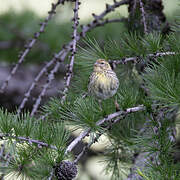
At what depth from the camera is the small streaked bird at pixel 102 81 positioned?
1745mm

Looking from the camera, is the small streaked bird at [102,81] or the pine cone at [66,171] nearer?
the pine cone at [66,171]

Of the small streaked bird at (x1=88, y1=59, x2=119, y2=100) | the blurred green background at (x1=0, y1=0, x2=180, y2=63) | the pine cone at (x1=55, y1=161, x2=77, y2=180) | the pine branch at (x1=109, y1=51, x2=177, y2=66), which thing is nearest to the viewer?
the pine cone at (x1=55, y1=161, x2=77, y2=180)

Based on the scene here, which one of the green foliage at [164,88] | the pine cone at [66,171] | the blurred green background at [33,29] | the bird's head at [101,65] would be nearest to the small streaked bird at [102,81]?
the bird's head at [101,65]

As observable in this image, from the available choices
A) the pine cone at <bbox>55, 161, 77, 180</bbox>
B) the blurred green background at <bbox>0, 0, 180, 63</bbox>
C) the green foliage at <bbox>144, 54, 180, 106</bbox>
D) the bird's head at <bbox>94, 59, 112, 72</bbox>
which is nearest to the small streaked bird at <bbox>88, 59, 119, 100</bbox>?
the bird's head at <bbox>94, 59, 112, 72</bbox>

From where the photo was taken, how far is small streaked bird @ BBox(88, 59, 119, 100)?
1745mm

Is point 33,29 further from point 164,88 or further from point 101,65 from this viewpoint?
point 164,88

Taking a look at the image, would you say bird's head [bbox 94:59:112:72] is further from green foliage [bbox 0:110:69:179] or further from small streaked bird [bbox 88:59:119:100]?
green foliage [bbox 0:110:69:179]

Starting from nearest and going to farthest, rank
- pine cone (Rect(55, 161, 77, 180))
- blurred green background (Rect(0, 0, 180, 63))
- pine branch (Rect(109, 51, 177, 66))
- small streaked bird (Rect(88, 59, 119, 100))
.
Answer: pine cone (Rect(55, 161, 77, 180)) → pine branch (Rect(109, 51, 177, 66)) → small streaked bird (Rect(88, 59, 119, 100)) → blurred green background (Rect(0, 0, 180, 63))

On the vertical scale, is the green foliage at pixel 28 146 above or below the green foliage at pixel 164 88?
below

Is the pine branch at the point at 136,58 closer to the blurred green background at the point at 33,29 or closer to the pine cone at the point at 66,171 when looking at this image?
the pine cone at the point at 66,171

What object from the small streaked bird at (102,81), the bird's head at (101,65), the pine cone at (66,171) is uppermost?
the bird's head at (101,65)

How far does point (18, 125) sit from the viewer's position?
1.43m

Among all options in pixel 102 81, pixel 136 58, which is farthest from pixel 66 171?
pixel 136 58

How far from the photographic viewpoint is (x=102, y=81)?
71.4 inches
